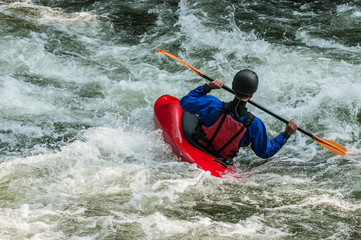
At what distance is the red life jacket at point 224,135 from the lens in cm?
388

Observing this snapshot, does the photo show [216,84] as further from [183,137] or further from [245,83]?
[183,137]

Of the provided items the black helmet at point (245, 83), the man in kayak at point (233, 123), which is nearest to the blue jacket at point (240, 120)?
the man in kayak at point (233, 123)

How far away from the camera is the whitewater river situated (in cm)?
340

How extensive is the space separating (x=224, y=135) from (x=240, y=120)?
0.23 m

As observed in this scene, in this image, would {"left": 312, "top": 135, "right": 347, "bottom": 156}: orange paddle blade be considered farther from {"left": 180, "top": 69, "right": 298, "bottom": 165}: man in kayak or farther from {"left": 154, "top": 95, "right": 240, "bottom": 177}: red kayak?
{"left": 154, "top": 95, "right": 240, "bottom": 177}: red kayak

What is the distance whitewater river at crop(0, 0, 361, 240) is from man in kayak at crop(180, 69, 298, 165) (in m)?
0.33

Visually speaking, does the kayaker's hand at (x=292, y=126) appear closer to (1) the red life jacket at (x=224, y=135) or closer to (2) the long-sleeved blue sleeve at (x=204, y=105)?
(1) the red life jacket at (x=224, y=135)

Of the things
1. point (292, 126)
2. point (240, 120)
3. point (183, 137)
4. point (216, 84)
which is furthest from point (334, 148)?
A: point (183, 137)

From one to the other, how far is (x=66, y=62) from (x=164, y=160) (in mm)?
3123

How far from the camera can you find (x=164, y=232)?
3.22 m

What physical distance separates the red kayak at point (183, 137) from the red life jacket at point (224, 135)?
0.09 m

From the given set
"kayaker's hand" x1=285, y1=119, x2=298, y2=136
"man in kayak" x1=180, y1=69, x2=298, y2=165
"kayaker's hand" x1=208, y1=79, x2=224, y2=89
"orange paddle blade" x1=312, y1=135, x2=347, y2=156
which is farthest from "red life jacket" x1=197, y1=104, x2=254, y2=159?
"orange paddle blade" x1=312, y1=135, x2=347, y2=156

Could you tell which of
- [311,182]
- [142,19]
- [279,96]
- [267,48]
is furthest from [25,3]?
[311,182]

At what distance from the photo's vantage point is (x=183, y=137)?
4.44 metres
